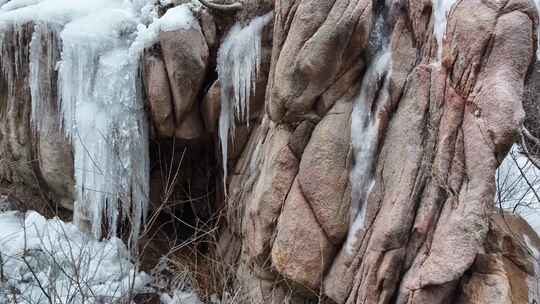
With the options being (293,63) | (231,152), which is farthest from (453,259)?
(231,152)

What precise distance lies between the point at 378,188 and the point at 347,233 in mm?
394

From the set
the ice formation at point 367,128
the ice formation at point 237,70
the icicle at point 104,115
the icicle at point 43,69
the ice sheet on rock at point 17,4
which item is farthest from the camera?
the ice sheet on rock at point 17,4

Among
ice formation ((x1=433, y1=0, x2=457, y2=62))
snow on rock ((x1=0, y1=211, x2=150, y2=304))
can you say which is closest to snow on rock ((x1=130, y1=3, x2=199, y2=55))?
snow on rock ((x1=0, y1=211, x2=150, y2=304))

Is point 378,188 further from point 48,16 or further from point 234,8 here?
Result: point 48,16

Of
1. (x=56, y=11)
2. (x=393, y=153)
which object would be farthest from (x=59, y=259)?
(x=393, y=153)

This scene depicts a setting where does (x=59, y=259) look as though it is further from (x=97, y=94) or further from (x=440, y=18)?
(x=440, y=18)

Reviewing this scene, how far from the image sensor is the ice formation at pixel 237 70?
452cm

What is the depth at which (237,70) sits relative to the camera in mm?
4559

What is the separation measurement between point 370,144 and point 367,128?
12 centimetres

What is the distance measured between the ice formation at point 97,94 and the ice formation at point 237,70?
80 cm

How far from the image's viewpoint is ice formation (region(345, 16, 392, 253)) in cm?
322

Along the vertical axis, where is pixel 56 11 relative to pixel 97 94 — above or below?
above

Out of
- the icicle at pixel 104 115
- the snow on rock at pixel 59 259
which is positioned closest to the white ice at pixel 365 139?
the snow on rock at pixel 59 259

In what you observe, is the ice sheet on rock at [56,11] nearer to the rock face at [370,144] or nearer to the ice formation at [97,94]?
the ice formation at [97,94]
